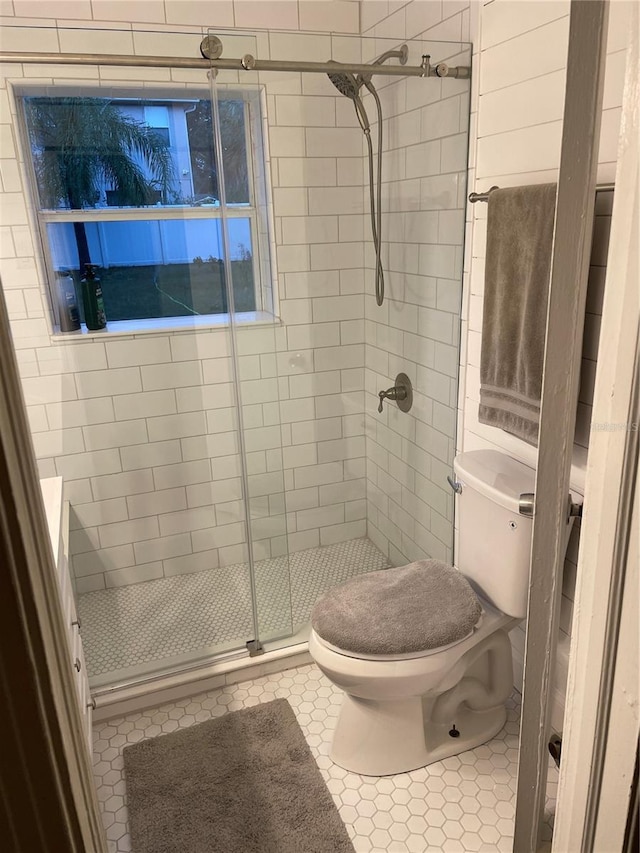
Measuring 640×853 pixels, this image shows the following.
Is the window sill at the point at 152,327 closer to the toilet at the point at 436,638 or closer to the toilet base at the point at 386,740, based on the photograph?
the toilet at the point at 436,638

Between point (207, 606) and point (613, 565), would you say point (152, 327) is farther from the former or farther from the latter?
point (613, 565)

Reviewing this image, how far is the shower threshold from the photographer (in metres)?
2.30


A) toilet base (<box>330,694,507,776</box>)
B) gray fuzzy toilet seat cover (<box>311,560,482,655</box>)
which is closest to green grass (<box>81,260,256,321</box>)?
gray fuzzy toilet seat cover (<box>311,560,482,655</box>)

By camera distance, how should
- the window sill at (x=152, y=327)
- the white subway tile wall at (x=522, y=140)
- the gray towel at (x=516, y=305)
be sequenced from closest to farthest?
the white subway tile wall at (x=522, y=140) → the gray towel at (x=516, y=305) → the window sill at (x=152, y=327)

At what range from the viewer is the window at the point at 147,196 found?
2205mm

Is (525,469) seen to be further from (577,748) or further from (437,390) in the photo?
(577,748)

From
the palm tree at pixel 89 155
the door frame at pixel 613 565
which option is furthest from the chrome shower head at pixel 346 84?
the door frame at pixel 613 565

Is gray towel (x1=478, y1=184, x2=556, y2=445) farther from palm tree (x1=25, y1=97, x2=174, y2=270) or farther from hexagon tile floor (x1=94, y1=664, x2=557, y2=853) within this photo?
palm tree (x1=25, y1=97, x2=174, y2=270)

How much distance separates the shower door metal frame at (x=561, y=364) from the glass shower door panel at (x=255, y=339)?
147 cm

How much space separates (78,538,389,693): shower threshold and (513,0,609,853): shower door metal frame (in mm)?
1439

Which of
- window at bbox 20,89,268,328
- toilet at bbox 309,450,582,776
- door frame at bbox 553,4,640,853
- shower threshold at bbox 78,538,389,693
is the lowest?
shower threshold at bbox 78,538,389,693

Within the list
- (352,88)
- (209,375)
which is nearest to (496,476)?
(209,375)

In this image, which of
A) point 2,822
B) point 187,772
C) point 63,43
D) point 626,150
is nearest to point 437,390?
point 187,772

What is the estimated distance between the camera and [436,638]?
1.71 m
